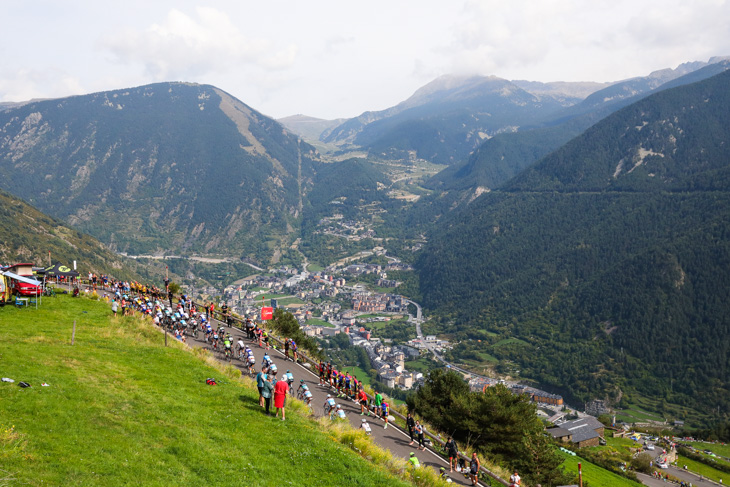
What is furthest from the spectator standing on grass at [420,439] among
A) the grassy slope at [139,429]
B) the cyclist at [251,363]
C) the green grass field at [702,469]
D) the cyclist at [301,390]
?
the green grass field at [702,469]

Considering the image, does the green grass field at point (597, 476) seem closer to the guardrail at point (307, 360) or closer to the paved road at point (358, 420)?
the guardrail at point (307, 360)

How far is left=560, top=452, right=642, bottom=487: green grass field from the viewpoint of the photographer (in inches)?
2271

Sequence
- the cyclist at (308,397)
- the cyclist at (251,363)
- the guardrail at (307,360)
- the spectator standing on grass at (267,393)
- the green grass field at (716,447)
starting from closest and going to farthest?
the spectator standing on grass at (267,393), the guardrail at (307,360), the cyclist at (308,397), the cyclist at (251,363), the green grass field at (716,447)

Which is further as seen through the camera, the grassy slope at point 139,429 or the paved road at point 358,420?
the paved road at point 358,420

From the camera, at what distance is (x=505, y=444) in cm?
3366

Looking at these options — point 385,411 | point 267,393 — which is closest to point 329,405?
point 385,411

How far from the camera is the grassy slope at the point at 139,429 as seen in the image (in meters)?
14.3

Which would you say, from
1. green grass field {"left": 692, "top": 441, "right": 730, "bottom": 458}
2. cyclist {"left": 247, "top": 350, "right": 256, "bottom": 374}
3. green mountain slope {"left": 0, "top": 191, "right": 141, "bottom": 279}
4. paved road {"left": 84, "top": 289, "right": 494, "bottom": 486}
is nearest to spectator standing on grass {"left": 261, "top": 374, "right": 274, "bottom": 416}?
paved road {"left": 84, "top": 289, "right": 494, "bottom": 486}

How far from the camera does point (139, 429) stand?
57.6ft

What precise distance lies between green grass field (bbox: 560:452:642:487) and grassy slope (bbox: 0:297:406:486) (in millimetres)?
48482

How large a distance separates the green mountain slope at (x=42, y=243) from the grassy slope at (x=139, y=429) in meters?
108

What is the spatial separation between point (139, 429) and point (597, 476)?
61833 millimetres

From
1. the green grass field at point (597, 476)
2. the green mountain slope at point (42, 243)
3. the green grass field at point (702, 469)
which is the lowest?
the green grass field at point (702, 469)

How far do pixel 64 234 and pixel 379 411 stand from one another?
159871 millimetres
